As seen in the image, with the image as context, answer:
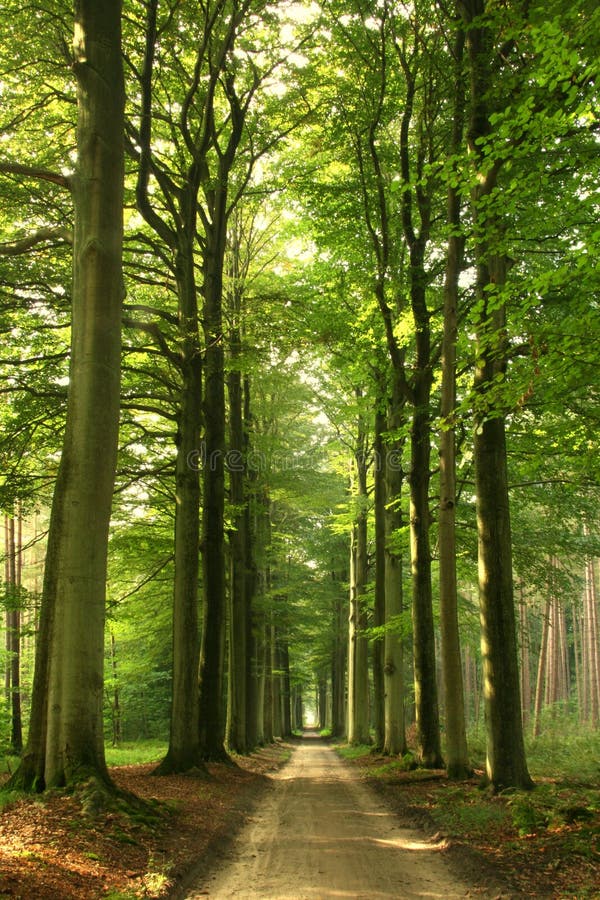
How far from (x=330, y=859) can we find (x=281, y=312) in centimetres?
937

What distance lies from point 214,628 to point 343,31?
11995mm

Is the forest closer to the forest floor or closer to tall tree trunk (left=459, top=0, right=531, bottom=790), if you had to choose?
tall tree trunk (left=459, top=0, right=531, bottom=790)

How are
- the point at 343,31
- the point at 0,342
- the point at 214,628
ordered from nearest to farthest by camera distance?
the point at 343,31
the point at 0,342
the point at 214,628

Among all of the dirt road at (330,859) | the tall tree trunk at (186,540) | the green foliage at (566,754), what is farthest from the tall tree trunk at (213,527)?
the green foliage at (566,754)

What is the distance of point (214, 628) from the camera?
1377 cm

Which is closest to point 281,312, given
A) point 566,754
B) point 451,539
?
point 451,539

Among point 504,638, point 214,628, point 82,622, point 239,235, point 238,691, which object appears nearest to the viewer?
point 82,622

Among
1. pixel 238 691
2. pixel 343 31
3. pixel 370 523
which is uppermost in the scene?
pixel 343 31

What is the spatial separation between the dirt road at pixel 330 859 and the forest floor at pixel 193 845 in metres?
0.11

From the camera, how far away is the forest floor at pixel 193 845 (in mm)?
4730

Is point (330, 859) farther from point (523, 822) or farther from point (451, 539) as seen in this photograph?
point (451, 539)

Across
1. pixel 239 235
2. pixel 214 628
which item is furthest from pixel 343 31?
pixel 214 628

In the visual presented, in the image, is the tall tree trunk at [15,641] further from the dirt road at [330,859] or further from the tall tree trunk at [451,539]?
the tall tree trunk at [451,539]

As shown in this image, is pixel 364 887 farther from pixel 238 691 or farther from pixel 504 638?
pixel 238 691
